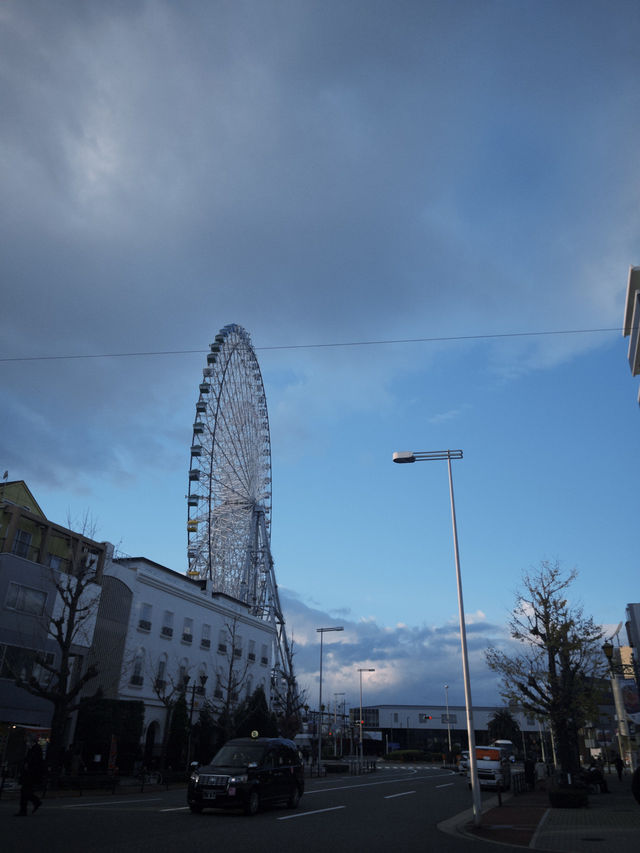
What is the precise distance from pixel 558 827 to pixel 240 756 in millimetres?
9009

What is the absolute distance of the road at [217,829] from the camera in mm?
12094

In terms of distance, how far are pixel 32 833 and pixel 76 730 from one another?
1232 inches

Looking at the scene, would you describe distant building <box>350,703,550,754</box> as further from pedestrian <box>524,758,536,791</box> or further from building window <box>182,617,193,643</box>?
pedestrian <box>524,758,536,791</box>

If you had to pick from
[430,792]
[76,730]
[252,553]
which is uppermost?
[252,553]

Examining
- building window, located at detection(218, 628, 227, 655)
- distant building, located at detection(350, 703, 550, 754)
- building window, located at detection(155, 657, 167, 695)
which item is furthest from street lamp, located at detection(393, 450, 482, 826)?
distant building, located at detection(350, 703, 550, 754)

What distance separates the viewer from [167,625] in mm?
50344

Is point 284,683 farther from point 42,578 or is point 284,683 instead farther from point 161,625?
point 42,578

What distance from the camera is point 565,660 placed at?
3181cm

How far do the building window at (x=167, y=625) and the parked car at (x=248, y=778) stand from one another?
30.2 m

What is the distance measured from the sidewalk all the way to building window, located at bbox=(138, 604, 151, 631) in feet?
97.9

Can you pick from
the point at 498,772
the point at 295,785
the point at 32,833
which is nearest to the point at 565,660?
the point at 498,772

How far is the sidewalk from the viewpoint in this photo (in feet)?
46.2

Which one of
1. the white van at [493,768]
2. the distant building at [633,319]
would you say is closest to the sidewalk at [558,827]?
the white van at [493,768]

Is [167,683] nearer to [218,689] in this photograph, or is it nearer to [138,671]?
[138,671]
